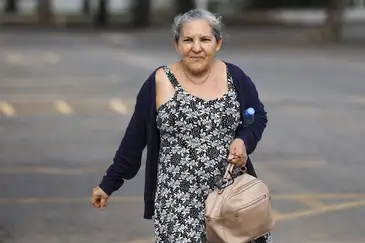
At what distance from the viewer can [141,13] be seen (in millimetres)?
51344

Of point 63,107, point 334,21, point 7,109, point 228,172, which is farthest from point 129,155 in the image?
point 334,21

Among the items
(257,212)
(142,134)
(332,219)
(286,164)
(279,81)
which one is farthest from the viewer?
(279,81)

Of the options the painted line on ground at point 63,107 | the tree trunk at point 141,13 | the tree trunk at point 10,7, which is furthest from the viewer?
the tree trunk at point 10,7

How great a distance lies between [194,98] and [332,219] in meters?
4.83

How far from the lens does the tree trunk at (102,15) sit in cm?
5162

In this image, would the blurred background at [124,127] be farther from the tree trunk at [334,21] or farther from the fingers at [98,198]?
the fingers at [98,198]

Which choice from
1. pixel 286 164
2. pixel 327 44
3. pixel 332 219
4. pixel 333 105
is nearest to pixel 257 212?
pixel 332 219

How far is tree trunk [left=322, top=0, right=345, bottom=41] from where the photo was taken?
38.6 meters

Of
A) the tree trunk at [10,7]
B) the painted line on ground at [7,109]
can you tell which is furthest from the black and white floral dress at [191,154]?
the tree trunk at [10,7]

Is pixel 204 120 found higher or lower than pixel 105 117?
higher

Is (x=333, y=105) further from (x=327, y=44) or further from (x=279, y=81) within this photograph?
(x=327, y=44)

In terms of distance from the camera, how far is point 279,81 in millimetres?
23688

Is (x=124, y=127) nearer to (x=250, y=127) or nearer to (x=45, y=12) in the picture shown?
(x=250, y=127)

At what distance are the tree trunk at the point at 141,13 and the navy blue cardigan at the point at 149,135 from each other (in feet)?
150
